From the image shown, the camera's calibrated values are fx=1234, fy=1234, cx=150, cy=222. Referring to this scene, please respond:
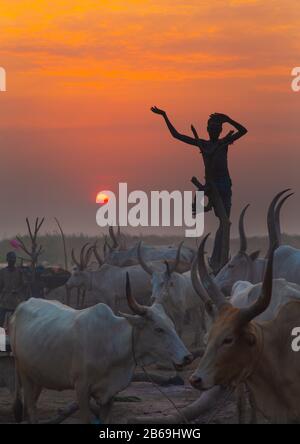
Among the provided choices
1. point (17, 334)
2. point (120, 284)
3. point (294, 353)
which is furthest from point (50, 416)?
point (120, 284)

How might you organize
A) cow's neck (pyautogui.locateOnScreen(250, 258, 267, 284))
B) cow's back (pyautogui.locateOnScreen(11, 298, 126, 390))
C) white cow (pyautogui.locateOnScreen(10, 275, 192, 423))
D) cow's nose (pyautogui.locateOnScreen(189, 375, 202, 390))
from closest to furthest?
cow's nose (pyautogui.locateOnScreen(189, 375, 202, 390)) → white cow (pyautogui.locateOnScreen(10, 275, 192, 423)) → cow's back (pyautogui.locateOnScreen(11, 298, 126, 390)) → cow's neck (pyautogui.locateOnScreen(250, 258, 267, 284))

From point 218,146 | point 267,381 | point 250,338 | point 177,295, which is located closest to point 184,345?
point 267,381

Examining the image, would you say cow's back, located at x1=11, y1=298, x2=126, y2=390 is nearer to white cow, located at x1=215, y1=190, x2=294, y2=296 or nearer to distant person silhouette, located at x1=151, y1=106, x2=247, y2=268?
A: white cow, located at x1=215, y1=190, x2=294, y2=296

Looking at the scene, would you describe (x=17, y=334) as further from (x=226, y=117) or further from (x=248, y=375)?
(x=226, y=117)

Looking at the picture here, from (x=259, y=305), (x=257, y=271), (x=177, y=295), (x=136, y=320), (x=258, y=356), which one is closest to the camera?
(x=259, y=305)

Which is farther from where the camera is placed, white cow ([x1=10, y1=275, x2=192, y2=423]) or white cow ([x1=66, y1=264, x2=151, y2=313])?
white cow ([x1=66, y1=264, x2=151, y2=313])

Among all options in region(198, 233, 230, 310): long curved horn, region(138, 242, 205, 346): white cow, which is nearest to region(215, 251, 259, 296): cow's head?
region(138, 242, 205, 346): white cow

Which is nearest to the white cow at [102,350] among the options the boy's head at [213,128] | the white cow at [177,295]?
the boy's head at [213,128]

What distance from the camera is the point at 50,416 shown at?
11312 millimetres

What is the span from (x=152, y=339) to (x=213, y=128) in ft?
16.9

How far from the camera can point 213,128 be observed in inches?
567

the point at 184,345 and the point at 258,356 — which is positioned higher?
the point at 258,356

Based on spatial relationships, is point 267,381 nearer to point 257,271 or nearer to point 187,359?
point 187,359

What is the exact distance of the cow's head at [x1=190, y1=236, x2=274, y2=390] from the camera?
757 centimetres
